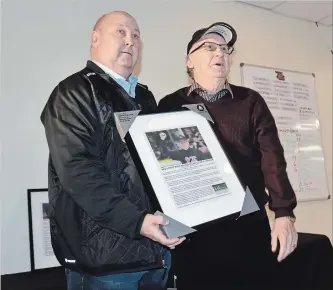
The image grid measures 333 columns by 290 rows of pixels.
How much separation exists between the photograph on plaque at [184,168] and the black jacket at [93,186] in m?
0.05

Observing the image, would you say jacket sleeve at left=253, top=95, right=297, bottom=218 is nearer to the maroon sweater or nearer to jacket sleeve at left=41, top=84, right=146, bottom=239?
the maroon sweater

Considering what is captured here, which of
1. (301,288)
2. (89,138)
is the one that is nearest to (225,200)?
(89,138)

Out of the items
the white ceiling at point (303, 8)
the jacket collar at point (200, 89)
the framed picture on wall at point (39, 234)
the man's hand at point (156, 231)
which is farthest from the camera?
the white ceiling at point (303, 8)

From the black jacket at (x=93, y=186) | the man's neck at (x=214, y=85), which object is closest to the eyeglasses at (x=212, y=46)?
the man's neck at (x=214, y=85)

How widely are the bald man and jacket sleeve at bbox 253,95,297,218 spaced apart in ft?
1.20

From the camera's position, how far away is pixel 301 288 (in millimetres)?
1511

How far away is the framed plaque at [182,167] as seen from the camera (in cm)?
91

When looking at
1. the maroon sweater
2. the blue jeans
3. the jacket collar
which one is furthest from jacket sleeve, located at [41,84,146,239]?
the jacket collar

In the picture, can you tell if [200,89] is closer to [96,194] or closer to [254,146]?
[254,146]

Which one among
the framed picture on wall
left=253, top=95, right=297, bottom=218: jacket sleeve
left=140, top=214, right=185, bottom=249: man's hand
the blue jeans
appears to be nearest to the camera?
left=140, top=214, right=185, bottom=249: man's hand

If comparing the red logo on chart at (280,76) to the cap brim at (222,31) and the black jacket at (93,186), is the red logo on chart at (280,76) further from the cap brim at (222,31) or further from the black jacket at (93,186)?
the black jacket at (93,186)

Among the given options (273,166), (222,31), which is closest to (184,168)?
(273,166)

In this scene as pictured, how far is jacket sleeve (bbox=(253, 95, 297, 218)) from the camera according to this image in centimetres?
106

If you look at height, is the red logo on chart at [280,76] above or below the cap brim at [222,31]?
above
